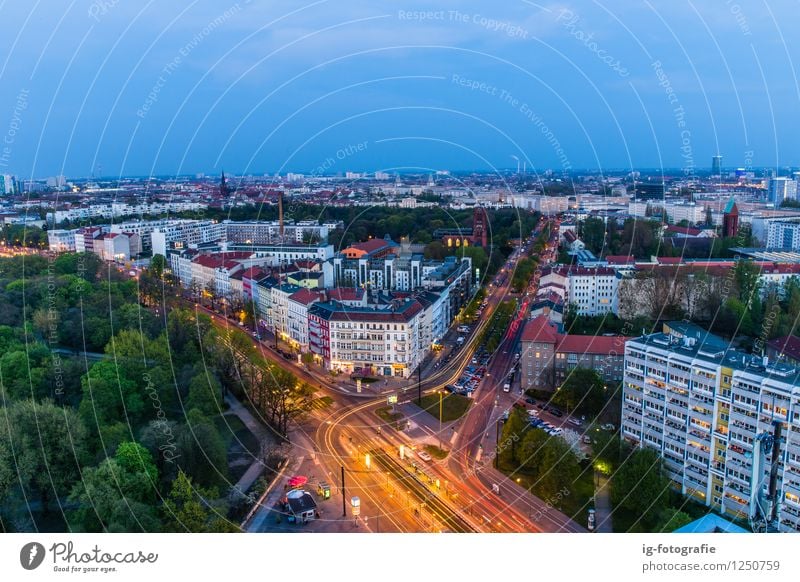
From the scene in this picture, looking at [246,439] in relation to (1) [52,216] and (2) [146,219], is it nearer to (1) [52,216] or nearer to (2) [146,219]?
(2) [146,219]

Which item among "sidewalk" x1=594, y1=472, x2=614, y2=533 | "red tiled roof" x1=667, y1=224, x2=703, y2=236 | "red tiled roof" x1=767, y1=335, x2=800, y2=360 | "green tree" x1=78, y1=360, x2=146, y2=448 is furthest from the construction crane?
"red tiled roof" x1=667, y1=224, x2=703, y2=236

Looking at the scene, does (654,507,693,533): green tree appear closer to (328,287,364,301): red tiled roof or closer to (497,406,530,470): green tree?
(497,406,530,470): green tree

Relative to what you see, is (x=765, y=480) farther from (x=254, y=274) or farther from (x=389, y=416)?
(x=254, y=274)

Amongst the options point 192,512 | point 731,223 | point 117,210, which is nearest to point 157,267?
point 192,512

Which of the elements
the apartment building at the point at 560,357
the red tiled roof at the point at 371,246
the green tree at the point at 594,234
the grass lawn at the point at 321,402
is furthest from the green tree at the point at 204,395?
the green tree at the point at 594,234

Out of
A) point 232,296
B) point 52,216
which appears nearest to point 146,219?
point 52,216
